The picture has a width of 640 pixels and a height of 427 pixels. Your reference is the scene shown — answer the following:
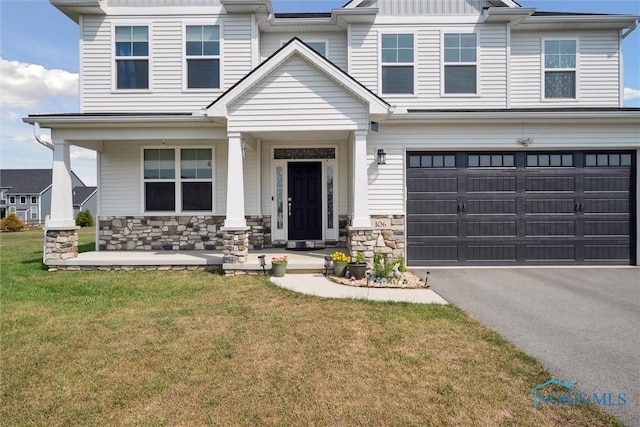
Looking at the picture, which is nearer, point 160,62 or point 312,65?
point 312,65

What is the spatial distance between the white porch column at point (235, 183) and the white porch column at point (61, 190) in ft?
12.5

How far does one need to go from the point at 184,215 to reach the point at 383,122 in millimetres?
5782

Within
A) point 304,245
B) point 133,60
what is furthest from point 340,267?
point 133,60

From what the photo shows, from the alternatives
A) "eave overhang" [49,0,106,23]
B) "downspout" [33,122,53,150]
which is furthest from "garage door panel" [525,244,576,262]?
"eave overhang" [49,0,106,23]

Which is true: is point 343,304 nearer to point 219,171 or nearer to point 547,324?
point 547,324

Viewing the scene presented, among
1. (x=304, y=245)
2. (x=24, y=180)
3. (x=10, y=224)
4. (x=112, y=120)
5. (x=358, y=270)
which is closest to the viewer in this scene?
(x=358, y=270)

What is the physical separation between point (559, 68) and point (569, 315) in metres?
7.67

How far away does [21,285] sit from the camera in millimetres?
6719

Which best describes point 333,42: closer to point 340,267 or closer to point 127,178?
point 340,267

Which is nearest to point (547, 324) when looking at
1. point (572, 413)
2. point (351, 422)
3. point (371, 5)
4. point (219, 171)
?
point (572, 413)

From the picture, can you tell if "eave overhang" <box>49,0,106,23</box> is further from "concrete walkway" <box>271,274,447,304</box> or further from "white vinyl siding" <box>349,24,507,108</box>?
"concrete walkway" <box>271,274,447,304</box>

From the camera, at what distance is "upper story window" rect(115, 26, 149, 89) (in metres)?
9.40

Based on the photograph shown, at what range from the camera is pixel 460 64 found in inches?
369

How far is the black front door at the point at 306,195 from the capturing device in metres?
9.84
